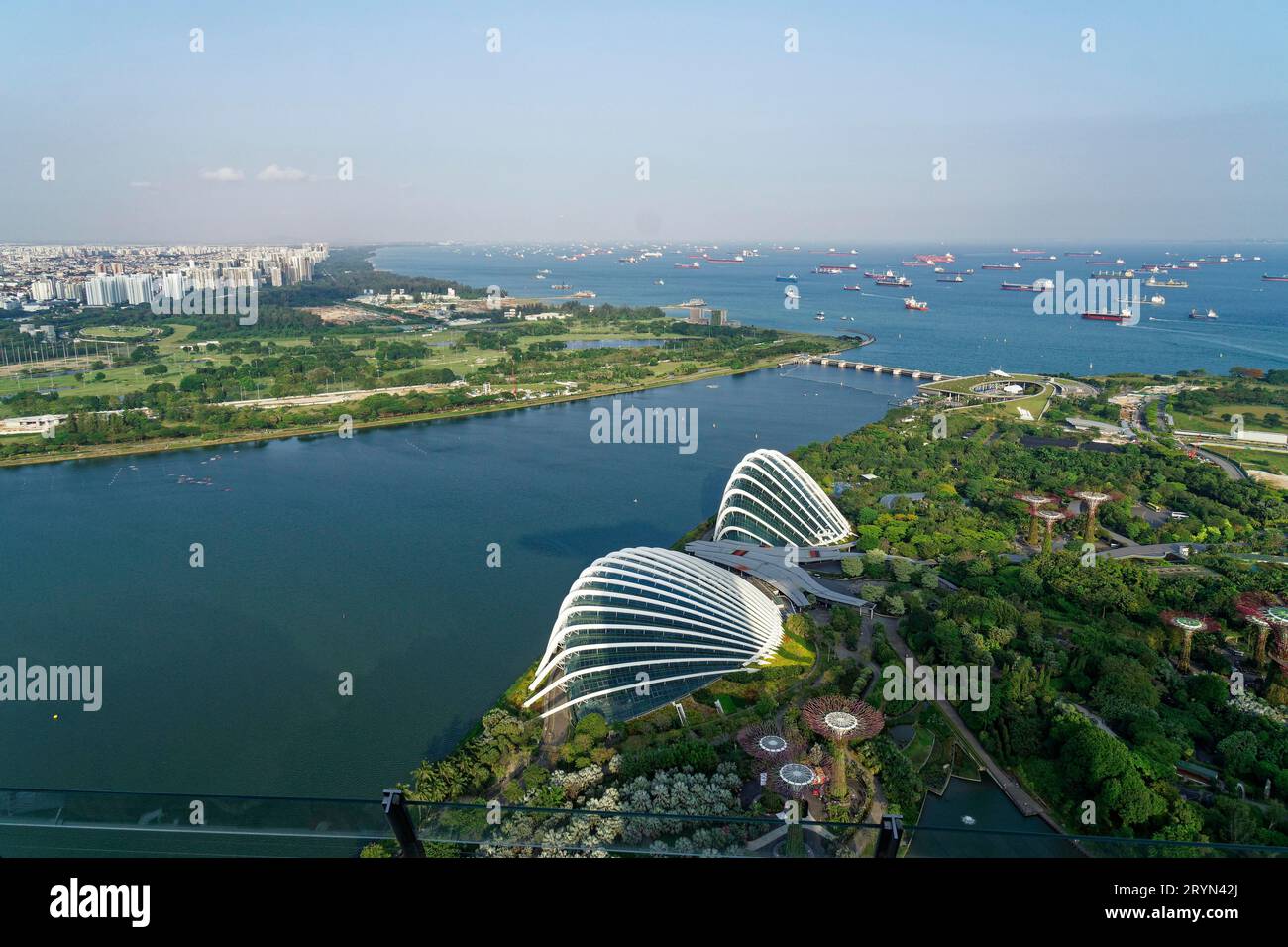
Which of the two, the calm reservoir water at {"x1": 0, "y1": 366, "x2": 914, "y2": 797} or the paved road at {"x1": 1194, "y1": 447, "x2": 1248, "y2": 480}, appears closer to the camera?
the calm reservoir water at {"x1": 0, "y1": 366, "x2": 914, "y2": 797}

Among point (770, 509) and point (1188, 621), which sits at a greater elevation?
point (770, 509)

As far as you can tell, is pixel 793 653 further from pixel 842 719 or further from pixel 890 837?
pixel 890 837

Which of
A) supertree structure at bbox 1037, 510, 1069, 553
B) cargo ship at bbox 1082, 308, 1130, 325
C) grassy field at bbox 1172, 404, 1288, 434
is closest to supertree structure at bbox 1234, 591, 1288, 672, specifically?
supertree structure at bbox 1037, 510, 1069, 553

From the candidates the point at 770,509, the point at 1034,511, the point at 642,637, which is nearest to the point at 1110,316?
the point at 1034,511

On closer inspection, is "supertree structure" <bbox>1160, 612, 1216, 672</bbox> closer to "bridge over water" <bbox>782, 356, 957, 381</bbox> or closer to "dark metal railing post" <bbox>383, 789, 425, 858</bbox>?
"dark metal railing post" <bbox>383, 789, 425, 858</bbox>

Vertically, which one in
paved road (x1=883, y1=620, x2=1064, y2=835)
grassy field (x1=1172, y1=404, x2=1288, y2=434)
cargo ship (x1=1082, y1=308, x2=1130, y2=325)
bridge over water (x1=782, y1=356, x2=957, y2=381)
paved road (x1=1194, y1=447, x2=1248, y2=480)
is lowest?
paved road (x1=883, y1=620, x2=1064, y2=835)

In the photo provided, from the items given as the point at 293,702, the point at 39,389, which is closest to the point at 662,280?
the point at 39,389

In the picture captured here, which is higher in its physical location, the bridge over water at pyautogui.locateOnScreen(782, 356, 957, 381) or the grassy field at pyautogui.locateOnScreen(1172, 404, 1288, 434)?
the bridge over water at pyautogui.locateOnScreen(782, 356, 957, 381)
